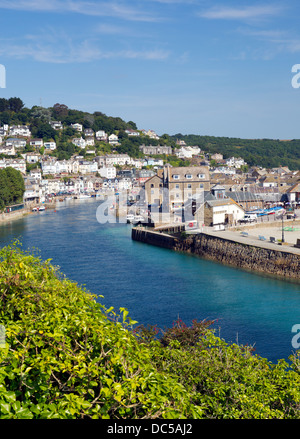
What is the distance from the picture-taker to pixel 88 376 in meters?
4.68

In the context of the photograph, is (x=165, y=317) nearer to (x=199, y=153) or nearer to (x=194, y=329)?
(x=194, y=329)

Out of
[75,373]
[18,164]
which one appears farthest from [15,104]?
[75,373]

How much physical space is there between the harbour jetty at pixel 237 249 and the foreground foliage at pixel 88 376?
15107mm

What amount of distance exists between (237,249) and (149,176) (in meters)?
58.0

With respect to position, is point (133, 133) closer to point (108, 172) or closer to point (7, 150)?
point (108, 172)

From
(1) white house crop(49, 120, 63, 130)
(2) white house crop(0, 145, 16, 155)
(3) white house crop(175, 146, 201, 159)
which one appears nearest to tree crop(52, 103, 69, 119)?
(1) white house crop(49, 120, 63, 130)

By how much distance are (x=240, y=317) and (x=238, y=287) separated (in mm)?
4294

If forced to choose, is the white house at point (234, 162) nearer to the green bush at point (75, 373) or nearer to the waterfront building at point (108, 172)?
the waterfront building at point (108, 172)

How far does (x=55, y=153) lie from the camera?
326 feet

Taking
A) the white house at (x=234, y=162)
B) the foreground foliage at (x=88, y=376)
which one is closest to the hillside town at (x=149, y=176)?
the white house at (x=234, y=162)

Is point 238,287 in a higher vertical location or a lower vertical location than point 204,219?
lower

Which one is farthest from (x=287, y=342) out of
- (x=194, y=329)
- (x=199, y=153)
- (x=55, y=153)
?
(x=199, y=153)

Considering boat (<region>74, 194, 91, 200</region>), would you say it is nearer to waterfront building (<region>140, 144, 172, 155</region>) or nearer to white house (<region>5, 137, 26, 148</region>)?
white house (<region>5, 137, 26, 148</region>)

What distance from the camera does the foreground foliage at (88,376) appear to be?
4355mm
